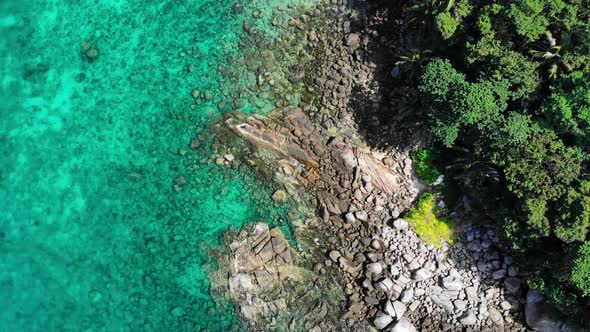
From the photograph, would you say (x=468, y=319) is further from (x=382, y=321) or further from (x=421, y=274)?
(x=382, y=321)

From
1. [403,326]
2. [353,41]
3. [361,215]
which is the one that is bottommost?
[403,326]

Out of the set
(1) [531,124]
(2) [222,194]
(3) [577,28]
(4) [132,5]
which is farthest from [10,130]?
(3) [577,28]

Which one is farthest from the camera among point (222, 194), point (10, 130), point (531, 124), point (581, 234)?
point (10, 130)

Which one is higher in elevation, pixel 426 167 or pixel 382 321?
pixel 426 167

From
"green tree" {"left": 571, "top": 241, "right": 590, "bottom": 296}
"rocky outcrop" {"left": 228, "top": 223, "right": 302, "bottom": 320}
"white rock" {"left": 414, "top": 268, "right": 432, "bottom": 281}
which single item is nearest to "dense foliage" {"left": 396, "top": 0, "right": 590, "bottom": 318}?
"green tree" {"left": 571, "top": 241, "right": 590, "bottom": 296}

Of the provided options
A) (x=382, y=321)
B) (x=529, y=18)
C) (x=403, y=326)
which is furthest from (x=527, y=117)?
(x=382, y=321)

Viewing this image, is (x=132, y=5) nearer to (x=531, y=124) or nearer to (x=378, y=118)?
(x=378, y=118)
